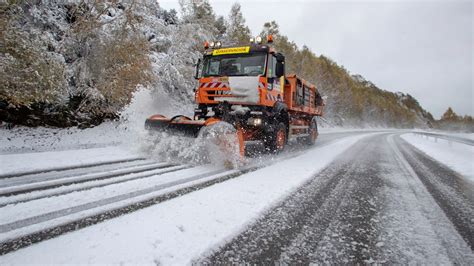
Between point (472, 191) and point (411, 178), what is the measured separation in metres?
1.04

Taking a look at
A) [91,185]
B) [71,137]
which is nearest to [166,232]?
[91,185]

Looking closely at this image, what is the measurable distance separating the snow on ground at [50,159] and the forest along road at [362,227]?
4376 mm

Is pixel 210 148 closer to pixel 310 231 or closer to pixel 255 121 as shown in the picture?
pixel 255 121

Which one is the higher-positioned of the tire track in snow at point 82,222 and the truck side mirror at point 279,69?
the truck side mirror at point 279,69

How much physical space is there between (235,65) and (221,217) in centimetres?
554

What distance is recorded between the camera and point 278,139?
27.5 feet

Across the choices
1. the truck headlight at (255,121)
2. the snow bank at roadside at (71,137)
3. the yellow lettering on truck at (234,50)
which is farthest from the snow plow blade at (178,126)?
the yellow lettering on truck at (234,50)

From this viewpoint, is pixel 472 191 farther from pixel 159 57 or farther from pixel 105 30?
pixel 159 57

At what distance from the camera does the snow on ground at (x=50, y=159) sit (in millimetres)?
4977

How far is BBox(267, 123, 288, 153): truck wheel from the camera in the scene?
26.7 feet

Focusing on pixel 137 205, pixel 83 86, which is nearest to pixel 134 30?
pixel 83 86

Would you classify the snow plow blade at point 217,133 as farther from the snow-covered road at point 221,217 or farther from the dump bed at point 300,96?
the dump bed at point 300,96

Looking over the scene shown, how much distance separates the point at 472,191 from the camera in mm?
4793

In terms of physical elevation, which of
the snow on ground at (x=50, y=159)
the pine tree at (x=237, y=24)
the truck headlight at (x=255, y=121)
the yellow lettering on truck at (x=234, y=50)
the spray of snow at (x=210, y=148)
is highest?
the pine tree at (x=237, y=24)
